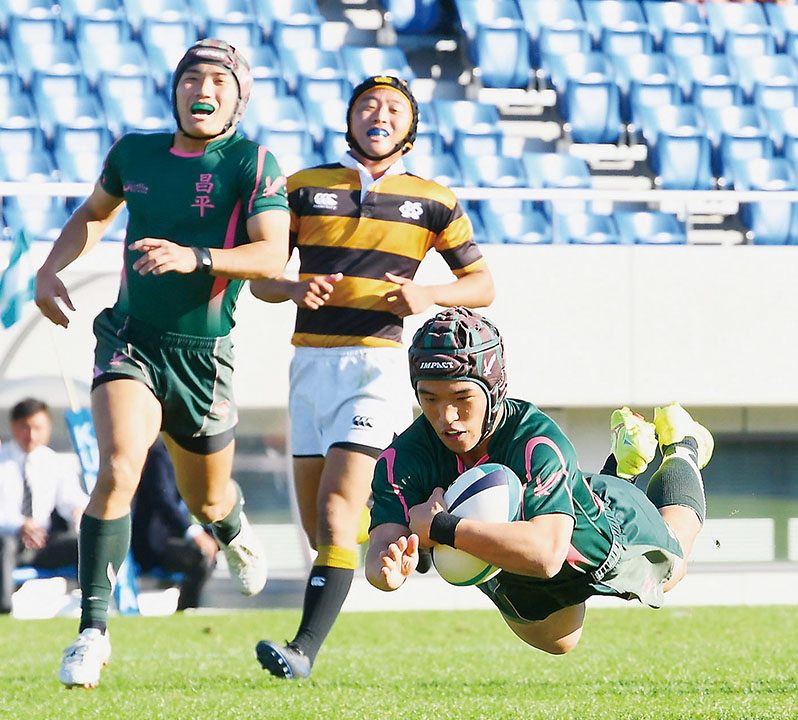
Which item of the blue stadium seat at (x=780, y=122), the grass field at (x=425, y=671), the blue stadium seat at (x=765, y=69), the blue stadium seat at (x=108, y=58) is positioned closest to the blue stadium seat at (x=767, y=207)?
the blue stadium seat at (x=780, y=122)

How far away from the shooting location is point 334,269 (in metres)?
5.30

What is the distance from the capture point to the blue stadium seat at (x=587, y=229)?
11523 millimetres

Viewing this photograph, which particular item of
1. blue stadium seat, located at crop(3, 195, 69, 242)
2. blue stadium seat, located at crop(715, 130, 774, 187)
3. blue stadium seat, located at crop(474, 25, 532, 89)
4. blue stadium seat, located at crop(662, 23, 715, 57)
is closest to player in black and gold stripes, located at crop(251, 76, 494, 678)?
blue stadium seat, located at crop(3, 195, 69, 242)

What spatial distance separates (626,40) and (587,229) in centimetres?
316

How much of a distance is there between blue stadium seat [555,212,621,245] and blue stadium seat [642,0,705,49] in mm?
3232

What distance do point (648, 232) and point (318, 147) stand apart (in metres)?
3.03

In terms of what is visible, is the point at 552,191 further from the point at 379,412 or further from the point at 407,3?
the point at 379,412

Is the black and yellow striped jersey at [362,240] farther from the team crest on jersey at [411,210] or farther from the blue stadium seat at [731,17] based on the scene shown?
the blue stadium seat at [731,17]

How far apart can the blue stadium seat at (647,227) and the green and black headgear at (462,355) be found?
27.6 feet

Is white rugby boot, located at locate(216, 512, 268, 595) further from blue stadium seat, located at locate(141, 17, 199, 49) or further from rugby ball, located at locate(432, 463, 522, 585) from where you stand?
blue stadium seat, located at locate(141, 17, 199, 49)

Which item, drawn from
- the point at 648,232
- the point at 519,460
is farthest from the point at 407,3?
the point at 519,460

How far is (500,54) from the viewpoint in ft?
43.7

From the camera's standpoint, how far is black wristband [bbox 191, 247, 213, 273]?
4457 millimetres

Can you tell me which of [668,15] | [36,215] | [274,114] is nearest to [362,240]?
[36,215]
